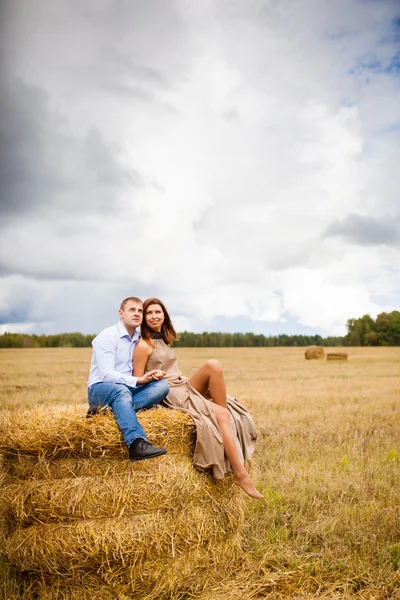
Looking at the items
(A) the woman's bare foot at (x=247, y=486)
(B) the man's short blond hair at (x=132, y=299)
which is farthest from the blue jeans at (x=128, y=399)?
(A) the woman's bare foot at (x=247, y=486)

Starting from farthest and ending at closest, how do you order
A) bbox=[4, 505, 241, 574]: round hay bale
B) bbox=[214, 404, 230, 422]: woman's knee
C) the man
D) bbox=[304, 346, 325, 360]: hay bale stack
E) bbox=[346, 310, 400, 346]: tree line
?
bbox=[346, 310, 400, 346]: tree line, bbox=[304, 346, 325, 360]: hay bale stack, bbox=[214, 404, 230, 422]: woman's knee, the man, bbox=[4, 505, 241, 574]: round hay bale

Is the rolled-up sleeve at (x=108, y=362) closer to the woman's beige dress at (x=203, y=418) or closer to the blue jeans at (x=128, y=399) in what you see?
the blue jeans at (x=128, y=399)

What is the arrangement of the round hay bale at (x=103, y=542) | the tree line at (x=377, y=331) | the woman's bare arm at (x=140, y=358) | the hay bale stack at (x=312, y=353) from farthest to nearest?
the tree line at (x=377, y=331), the hay bale stack at (x=312, y=353), the woman's bare arm at (x=140, y=358), the round hay bale at (x=103, y=542)

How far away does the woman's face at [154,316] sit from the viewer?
5168 millimetres

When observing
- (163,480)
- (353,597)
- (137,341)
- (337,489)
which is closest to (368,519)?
(337,489)

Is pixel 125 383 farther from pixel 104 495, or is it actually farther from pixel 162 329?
pixel 104 495

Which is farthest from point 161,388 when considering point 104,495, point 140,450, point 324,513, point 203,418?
point 324,513

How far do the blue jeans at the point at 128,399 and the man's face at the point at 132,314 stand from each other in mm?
660

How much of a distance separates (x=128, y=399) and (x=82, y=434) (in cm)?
47

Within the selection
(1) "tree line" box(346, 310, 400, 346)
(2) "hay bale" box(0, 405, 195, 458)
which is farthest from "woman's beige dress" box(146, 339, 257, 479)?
(1) "tree line" box(346, 310, 400, 346)

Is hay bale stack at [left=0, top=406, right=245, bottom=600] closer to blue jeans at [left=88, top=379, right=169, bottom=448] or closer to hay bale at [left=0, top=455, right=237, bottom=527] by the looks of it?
hay bale at [left=0, top=455, right=237, bottom=527]

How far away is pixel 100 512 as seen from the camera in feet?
13.2

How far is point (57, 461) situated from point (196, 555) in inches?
53.4

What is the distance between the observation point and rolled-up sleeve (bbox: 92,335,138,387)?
4.71 meters
